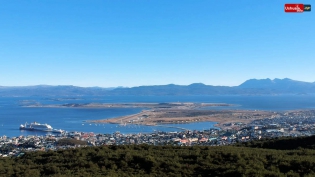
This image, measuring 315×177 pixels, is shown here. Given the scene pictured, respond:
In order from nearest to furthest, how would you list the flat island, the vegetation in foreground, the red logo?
the vegetation in foreground → the red logo → the flat island

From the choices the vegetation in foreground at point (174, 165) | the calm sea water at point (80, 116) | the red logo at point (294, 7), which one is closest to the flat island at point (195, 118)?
the calm sea water at point (80, 116)

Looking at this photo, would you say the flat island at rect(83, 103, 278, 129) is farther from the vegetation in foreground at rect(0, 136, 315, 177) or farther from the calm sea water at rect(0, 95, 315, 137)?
the vegetation in foreground at rect(0, 136, 315, 177)

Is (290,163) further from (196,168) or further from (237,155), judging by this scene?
(196,168)

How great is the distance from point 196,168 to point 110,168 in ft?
8.05

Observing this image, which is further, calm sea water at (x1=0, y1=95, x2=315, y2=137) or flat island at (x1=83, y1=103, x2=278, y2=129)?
→ flat island at (x1=83, y1=103, x2=278, y2=129)

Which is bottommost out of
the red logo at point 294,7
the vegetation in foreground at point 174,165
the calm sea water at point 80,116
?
the calm sea water at point 80,116

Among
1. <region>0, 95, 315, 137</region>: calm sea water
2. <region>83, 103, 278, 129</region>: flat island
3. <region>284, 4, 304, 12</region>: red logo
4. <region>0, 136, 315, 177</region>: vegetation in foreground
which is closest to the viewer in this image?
<region>0, 136, 315, 177</region>: vegetation in foreground

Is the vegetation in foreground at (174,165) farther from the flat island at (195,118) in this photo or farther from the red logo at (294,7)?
the flat island at (195,118)

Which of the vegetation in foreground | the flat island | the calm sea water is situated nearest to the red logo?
the vegetation in foreground

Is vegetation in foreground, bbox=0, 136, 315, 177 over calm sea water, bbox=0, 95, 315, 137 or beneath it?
over

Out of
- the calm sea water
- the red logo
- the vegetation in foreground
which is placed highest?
the red logo

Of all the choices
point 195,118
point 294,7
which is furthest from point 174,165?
point 195,118

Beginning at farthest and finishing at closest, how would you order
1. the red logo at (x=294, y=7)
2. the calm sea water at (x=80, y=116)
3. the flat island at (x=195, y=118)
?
the flat island at (x=195, y=118)
the calm sea water at (x=80, y=116)
the red logo at (x=294, y=7)

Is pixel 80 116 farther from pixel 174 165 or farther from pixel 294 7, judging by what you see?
pixel 174 165
